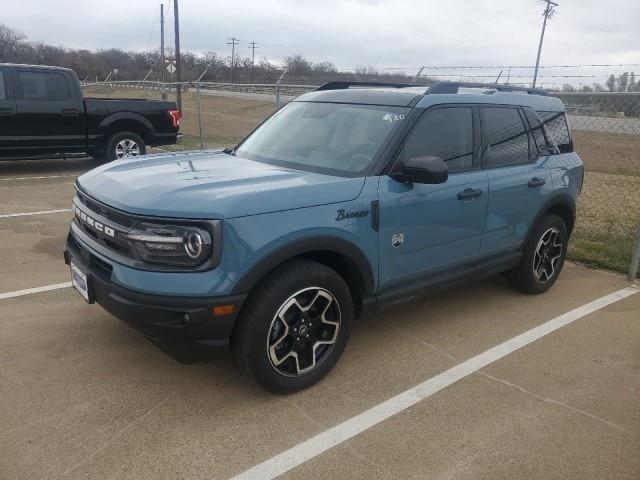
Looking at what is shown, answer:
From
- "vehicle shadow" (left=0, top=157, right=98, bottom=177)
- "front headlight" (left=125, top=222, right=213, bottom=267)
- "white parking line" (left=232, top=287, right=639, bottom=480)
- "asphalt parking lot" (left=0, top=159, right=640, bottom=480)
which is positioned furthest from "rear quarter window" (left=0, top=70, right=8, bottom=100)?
"white parking line" (left=232, top=287, right=639, bottom=480)

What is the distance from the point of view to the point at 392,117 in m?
3.72

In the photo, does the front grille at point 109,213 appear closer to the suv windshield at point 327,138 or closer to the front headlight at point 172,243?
the front headlight at point 172,243

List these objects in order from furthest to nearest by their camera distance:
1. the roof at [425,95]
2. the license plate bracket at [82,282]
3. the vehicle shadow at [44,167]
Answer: the vehicle shadow at [44,167], the roof at [425,95], the license plate bracket at [82,282]

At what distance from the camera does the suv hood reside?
281 centimetres

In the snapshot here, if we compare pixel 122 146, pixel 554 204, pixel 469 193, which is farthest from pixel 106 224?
pixel 122 146

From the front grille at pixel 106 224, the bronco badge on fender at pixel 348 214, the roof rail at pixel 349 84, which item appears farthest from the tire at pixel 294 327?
the roof rail at pixel 349 84

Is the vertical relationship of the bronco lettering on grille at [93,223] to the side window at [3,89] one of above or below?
below

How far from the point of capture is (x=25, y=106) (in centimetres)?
958

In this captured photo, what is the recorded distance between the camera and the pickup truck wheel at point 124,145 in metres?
10.6

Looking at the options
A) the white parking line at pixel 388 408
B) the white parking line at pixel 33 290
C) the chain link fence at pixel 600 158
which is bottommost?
the white parking line at pixel 388 408

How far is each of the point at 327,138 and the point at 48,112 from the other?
25.8ft

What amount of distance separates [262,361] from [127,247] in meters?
0.95

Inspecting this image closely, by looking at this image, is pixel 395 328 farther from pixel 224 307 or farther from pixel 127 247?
pixel 127 247

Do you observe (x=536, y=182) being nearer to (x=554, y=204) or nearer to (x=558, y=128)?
(x=554, y=204)
